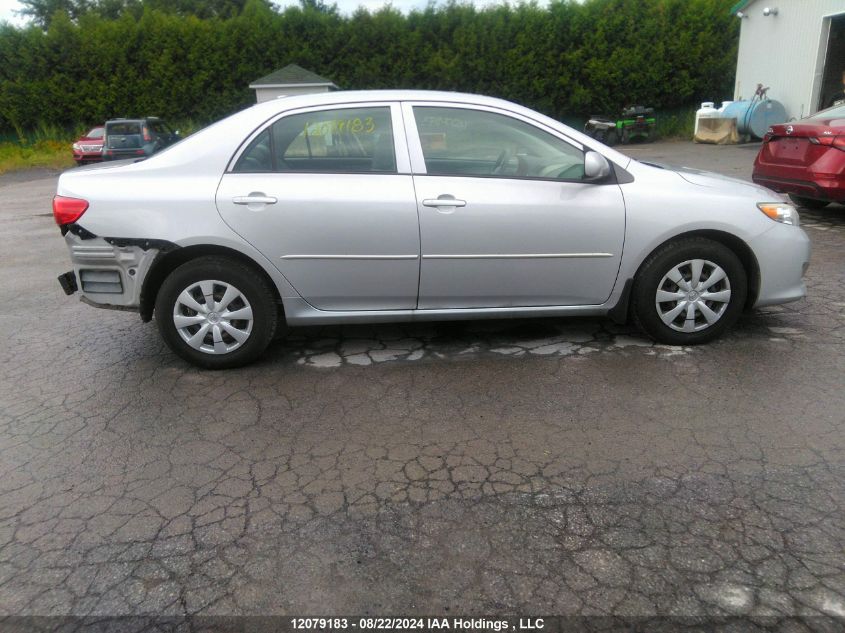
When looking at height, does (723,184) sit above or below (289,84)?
below

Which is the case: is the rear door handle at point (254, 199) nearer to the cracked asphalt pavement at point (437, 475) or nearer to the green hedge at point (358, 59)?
the cracked asphalt pavement at point (437, 475)

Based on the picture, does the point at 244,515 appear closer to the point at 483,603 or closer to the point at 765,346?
the point at 483,603

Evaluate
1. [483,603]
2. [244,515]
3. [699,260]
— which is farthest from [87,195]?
[699,260]

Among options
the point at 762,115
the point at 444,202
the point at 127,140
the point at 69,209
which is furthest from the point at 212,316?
the point at 762,115

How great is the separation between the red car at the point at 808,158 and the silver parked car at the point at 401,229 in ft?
10.7

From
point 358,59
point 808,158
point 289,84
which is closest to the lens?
point 808,158

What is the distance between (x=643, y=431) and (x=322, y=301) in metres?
2.04

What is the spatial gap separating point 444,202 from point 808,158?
5.22 metres

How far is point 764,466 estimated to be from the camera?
3150 mm

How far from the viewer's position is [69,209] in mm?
4211

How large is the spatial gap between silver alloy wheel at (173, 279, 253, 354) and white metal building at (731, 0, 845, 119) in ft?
53.0

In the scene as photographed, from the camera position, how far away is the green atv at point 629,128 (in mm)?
21359

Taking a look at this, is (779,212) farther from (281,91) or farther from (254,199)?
(281,91)

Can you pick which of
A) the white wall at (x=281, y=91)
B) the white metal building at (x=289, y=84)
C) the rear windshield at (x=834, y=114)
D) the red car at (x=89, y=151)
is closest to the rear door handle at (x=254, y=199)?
the rear windshield at (x=834, y=114)
